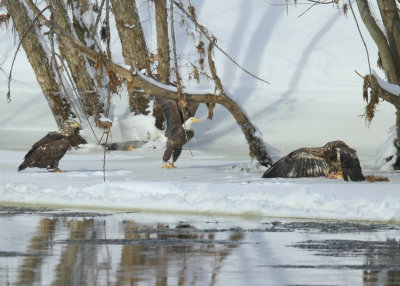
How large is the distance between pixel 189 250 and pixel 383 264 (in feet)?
6.05

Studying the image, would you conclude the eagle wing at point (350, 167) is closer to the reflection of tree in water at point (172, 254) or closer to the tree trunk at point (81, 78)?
the reflection of tree in water at point (172, 254)

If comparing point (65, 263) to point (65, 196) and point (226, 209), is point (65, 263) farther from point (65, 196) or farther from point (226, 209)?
point (65, 196)

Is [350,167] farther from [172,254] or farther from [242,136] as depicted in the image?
[242,136]

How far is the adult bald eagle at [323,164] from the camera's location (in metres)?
16.2

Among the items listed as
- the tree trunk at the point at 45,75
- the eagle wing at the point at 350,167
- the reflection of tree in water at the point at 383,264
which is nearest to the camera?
the reflection of tree in water at the point at 383,264

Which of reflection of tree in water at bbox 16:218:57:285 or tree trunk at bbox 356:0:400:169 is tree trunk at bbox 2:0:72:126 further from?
reflection of tree in water at bbox 16:218:57:285

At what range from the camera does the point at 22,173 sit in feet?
60.2

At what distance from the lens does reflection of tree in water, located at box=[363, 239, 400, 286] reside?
Answer: 27.1 feet

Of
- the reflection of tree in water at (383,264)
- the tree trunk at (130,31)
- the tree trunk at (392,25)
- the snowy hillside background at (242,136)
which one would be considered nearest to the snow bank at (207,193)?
the snowy hillside background at (242,136)

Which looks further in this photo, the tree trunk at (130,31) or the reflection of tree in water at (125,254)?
the tree trunk at (130,31)

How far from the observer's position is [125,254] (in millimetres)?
9758

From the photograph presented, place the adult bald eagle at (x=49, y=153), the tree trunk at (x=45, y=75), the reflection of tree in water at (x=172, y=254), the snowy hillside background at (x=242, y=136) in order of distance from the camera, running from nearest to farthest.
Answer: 1. the reflection of tree in water at (x=172, y=254)
2. the snowy hillside background at (x=242, y=136)
3. the adult bald eagle at (x=49, y=153)
4. the tree trunk at (x=45, y=75)

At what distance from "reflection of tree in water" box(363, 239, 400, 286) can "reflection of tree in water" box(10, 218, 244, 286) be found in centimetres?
116

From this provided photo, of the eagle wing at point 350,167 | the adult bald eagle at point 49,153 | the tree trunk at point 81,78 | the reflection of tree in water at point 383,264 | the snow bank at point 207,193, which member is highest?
the tree trunk at point 81,78
